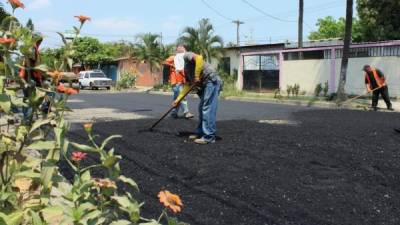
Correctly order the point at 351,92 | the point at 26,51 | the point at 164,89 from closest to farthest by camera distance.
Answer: the point at 26,51 < the point at 351,92 < the point at 164,89

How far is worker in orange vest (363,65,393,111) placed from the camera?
1689 centimetres

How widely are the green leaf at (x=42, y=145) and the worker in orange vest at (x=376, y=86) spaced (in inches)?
616

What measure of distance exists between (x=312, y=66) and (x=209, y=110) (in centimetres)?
1881

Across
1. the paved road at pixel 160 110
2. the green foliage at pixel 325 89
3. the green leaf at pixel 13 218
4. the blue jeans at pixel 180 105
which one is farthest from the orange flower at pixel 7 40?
the green foliage at pixel 325 89

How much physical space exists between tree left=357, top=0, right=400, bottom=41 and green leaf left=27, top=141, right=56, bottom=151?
2202 centimetres

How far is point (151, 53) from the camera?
40.1 meters

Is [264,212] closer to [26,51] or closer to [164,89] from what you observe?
[26,51]

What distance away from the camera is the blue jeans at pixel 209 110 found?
8.14 m

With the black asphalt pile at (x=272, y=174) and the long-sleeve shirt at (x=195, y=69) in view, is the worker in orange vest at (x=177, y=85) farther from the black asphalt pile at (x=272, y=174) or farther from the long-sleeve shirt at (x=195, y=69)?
the long-sleeve shirt at (x=195, y=69)

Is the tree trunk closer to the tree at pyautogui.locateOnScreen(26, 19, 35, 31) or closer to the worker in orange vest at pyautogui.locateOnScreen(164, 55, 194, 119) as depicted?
the worker in orange vest at pyautogui.locateOnScreen(164, 55, 194, 119)

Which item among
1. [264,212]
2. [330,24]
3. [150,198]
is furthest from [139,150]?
[330,24]

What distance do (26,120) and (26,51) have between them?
35 centimetres

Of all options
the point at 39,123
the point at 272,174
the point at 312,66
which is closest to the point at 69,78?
the point at 39,123

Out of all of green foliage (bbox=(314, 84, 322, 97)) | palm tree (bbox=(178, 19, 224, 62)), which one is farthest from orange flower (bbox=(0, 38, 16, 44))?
palm tree (bbox=(178, 19, 224, 62))
